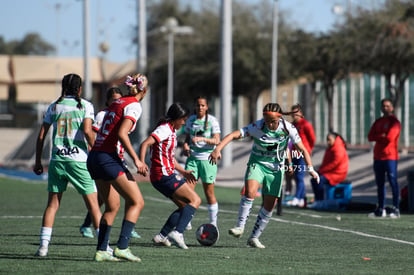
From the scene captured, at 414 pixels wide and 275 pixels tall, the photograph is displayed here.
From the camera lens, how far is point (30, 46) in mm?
165625

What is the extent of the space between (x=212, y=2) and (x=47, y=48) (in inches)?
3867

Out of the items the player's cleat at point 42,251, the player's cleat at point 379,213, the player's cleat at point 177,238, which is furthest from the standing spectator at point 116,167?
the player's cleat at point 379,213

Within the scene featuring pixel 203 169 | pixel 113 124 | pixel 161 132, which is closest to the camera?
pixel 113 124

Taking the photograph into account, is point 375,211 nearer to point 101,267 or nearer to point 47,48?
point 101,267

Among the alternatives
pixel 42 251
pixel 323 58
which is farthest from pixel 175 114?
pixel 323 58

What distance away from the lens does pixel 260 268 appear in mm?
9648

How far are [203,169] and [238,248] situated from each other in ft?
9.45

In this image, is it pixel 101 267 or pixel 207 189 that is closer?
pixel 101 267

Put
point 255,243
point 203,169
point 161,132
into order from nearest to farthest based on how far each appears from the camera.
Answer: point 161,132
point 255,243
point 203,169

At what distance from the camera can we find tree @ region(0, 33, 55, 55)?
164 m

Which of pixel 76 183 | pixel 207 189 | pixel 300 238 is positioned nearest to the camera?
pixel 76 183

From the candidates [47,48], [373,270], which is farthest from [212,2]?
[47,48]

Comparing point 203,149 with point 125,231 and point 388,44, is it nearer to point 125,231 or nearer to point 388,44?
point 125,231

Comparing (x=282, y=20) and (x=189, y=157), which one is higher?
(x=282, y=20)
